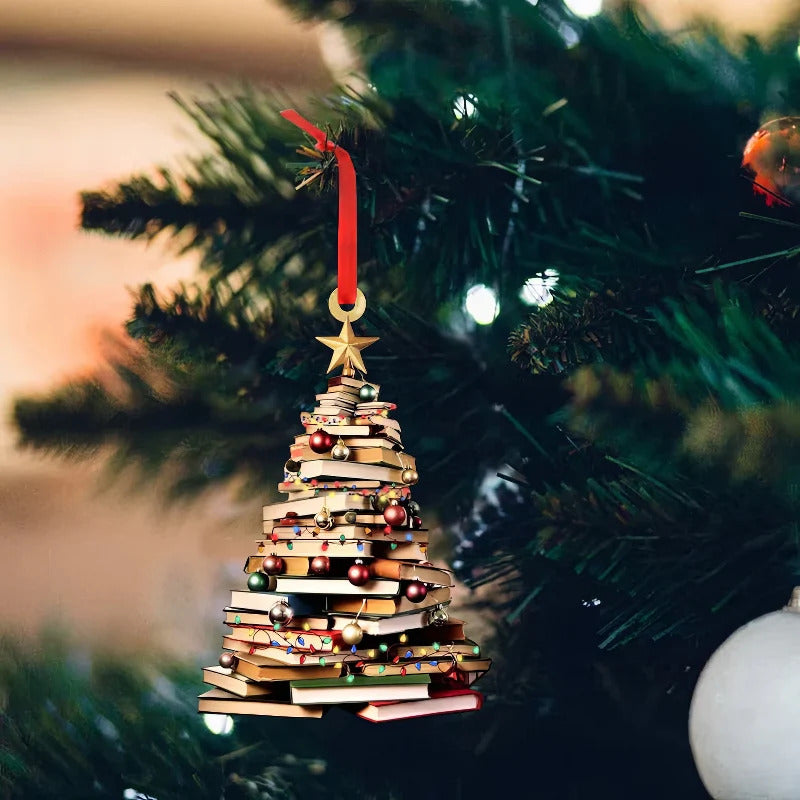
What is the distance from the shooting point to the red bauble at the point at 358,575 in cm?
100

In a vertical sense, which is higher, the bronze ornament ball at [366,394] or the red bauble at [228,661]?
the bronze ornament ball at [366,394]

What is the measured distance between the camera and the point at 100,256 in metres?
1.27

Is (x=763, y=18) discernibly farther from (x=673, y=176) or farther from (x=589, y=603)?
(x=589, y=603)

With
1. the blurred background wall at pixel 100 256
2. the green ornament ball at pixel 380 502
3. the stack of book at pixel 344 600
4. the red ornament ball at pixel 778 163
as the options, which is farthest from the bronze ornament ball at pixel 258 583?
the red ornament ball at pixel 778 163

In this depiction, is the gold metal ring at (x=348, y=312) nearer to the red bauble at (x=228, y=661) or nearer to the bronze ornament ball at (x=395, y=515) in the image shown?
the bronze ornament ball at (x=395, y=515)

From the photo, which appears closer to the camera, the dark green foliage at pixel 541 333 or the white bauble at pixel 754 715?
the white bauble at pixel 754 715

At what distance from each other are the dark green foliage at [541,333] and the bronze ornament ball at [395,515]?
24 centimetres

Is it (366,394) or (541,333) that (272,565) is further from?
(541,333)

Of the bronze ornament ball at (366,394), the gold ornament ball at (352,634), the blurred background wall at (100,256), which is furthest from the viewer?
the blurred background wall at (100,256)

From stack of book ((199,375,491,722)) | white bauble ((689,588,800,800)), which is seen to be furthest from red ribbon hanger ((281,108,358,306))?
white bauble ((689,588,800,800))

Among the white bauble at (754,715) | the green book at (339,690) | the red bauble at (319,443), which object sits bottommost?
the white bauble at (754,715)

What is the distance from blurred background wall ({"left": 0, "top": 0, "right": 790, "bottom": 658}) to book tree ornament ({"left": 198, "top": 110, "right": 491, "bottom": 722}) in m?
0.17

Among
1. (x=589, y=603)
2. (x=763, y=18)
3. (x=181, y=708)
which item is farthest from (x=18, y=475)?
(x=763, y=18)

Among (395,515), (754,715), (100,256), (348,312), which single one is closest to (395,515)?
(395,515)
